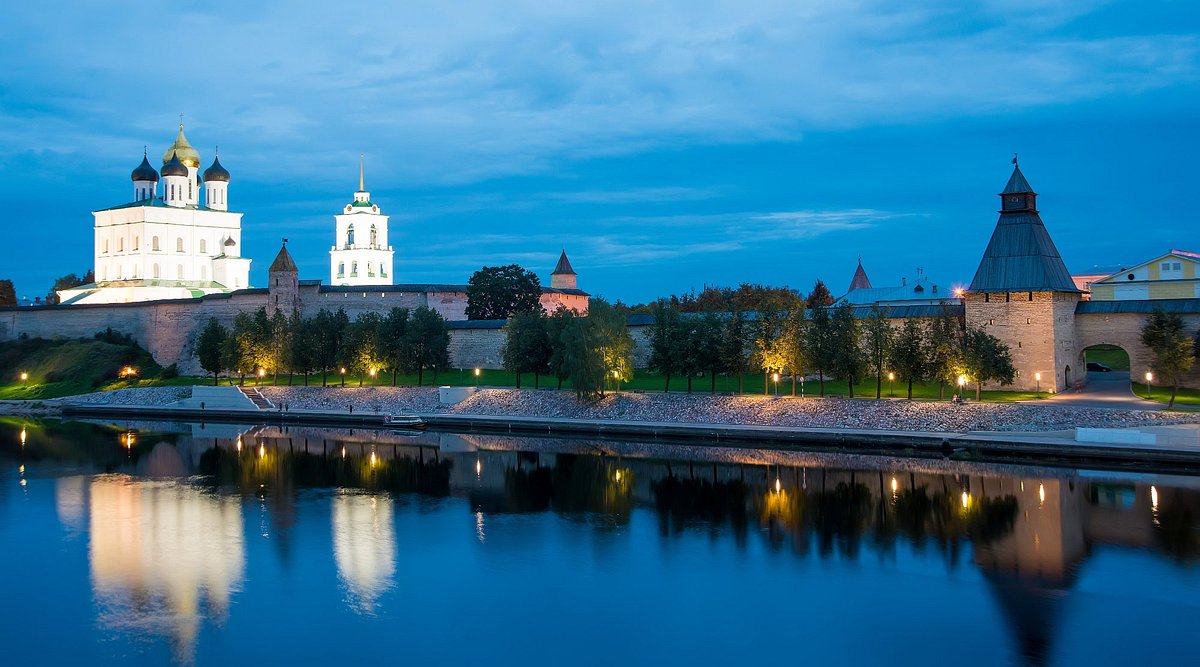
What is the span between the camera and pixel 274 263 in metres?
44.9

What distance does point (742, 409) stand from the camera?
28.8 meters

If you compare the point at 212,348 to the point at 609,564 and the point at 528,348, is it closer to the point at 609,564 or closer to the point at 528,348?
the point at 528,348

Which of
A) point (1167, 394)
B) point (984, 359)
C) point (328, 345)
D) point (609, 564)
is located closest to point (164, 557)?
point (609, 564)

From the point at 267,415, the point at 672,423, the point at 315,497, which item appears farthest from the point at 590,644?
the point at 267,415

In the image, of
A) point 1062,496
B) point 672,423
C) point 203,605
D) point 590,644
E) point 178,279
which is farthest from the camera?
point 178,279

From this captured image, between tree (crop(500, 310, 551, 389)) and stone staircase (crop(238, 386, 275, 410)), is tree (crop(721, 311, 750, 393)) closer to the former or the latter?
tree (crop(500, 310, 551, 389))

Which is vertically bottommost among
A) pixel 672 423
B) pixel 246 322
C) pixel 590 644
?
pixel 590 644

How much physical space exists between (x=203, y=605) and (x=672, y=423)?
17.0 metres

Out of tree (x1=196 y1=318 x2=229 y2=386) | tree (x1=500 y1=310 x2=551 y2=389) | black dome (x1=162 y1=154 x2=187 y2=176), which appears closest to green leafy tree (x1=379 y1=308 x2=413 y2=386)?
tree (x1=500 y1=310 x2=551 y2=389)

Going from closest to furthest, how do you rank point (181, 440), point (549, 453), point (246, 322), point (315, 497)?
point (315, 497)
point (549, 453)
point (181, 440)
point (246, 322)

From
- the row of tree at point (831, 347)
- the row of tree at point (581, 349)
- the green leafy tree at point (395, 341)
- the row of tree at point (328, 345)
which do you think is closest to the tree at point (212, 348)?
the row of tree at point (328, 345)

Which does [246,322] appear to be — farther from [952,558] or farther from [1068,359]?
[952,558]

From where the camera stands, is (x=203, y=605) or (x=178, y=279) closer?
(x=203, y=605)

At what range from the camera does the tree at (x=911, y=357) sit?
86.8 ft
